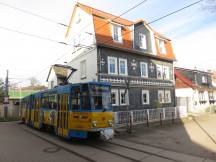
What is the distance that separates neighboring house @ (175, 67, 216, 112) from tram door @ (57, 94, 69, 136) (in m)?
20.5

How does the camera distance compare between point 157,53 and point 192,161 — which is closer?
point 192,161

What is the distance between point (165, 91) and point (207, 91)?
13365 millimetres

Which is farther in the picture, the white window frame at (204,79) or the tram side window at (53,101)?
the white window frame at (204,79)

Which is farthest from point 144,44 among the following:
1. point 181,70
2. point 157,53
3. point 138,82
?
point 181,70

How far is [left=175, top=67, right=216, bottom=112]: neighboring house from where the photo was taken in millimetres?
31441

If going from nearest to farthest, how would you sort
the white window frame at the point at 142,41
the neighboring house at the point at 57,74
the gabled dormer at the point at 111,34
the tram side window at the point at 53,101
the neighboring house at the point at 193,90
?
1. the tram side window at the point at 53,101
2. the gabled dormer at the point at 111,34
3. the white window frame at the point at 142,41
4. the neighboring house at the point at 57,74
5. the neighboring house at the point at 193,90

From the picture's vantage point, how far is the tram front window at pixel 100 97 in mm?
11797

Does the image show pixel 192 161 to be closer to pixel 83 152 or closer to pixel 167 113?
pixel 83 152

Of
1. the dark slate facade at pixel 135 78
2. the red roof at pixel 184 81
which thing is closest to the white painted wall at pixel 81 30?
the dark slate facade at pixel 135 78

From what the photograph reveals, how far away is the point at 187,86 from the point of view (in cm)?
3281

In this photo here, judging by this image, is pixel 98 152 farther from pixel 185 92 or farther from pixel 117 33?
pixel 185 92

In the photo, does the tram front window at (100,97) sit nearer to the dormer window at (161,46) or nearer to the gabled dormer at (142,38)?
the gabled dormer at (142,38)

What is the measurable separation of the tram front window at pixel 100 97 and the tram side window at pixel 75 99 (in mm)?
770

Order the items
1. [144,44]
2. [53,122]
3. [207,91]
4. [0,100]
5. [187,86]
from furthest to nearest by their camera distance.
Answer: [0,100] < [207,91] < [187,86] < [144,44] < [53,122]
